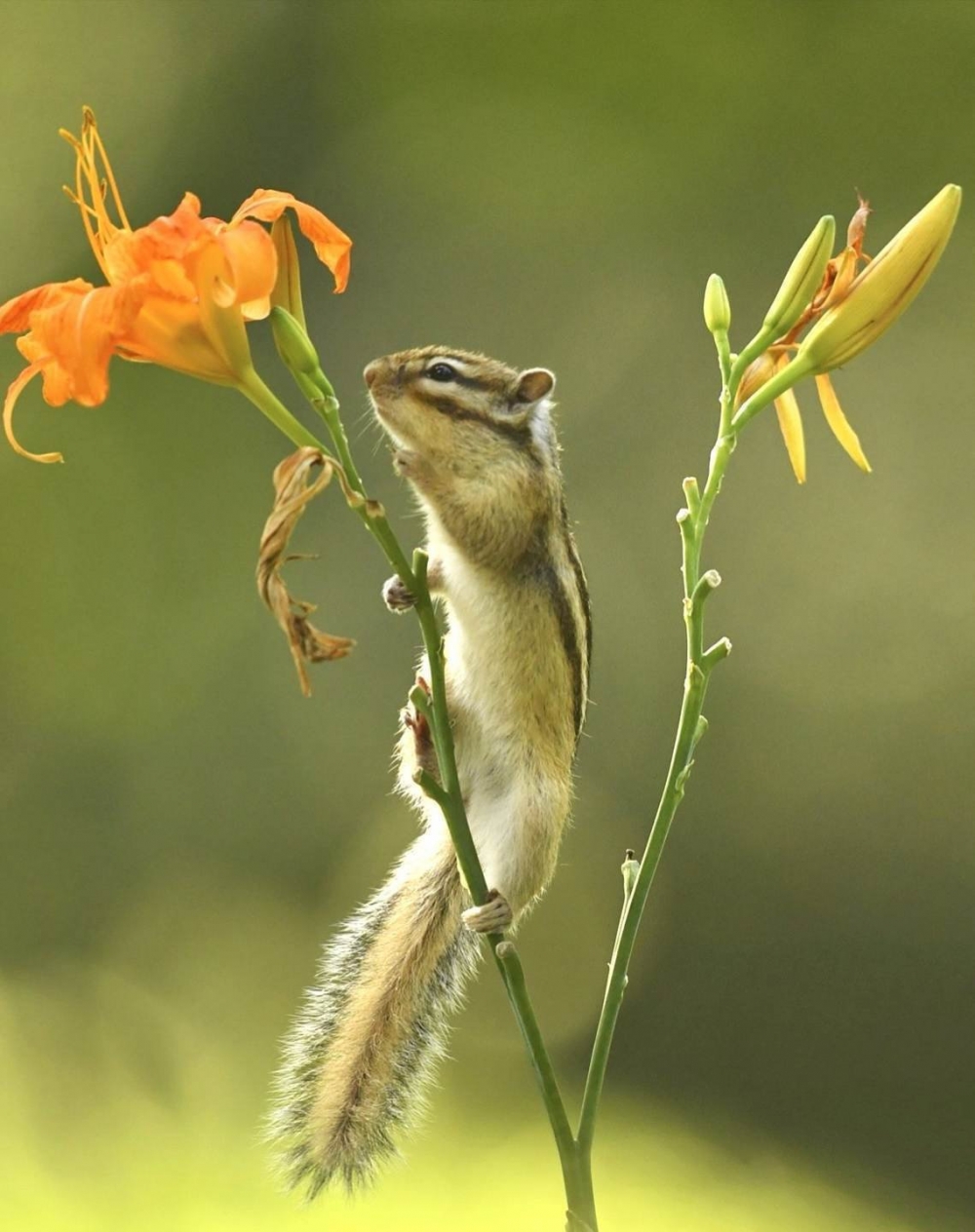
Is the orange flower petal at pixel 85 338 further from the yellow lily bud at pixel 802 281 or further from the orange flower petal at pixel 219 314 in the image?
the yellow lily bud at pixel 802 281

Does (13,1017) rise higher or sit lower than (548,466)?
lower

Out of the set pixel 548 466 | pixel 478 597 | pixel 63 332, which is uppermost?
pixel 63 332

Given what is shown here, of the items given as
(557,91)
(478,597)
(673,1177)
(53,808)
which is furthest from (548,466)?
(557,91)

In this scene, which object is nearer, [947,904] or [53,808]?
[947,904]

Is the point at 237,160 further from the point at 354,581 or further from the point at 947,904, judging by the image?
the point at 947,904

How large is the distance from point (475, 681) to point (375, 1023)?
305 mm

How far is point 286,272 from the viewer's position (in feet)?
2.97

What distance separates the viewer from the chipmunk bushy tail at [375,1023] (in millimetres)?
1050

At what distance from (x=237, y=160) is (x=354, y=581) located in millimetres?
1127

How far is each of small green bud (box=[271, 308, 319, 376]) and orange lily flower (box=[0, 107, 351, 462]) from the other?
0.5 inches

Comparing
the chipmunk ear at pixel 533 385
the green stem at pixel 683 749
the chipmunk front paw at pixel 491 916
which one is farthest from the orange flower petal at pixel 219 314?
the chipmunk ear at pixel 533 385

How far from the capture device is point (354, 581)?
3.50 meters

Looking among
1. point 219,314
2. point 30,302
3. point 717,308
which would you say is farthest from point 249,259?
point 717,308

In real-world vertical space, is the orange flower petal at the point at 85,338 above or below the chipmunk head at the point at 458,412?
above
